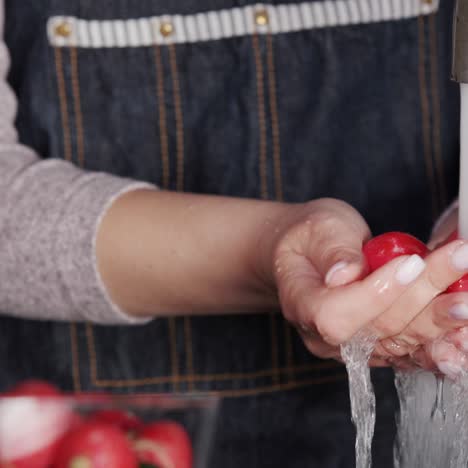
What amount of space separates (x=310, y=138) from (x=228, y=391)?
27cm

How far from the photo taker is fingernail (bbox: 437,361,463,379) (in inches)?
24.3

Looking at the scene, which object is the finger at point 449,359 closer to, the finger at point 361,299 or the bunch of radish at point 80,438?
the finger at point 361,299

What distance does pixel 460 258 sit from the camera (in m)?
0.59

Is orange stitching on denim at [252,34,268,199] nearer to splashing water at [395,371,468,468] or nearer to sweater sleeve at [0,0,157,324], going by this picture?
sweater sleeve at [0,0,157,324]

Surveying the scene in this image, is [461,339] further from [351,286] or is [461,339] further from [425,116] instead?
[425,116]

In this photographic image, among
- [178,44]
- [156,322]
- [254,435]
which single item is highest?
[178,44]

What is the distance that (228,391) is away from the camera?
3.08ft

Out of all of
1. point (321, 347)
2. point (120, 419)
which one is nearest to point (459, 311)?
point (321, 347)

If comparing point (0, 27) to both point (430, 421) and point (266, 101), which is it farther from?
point (430, 421)

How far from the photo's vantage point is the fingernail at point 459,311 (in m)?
0.60

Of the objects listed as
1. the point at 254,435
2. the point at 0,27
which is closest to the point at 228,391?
the point at 254,435

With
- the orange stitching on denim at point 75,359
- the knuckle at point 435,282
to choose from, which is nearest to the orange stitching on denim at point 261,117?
the orange stitching on denim at point 75,359

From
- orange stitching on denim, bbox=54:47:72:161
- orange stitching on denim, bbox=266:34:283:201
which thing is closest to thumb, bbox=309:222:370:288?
orange stitching on denim, bbox=266:34:283:201

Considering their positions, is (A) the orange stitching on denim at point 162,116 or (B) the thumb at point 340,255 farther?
(A) the orange stitching on denim at point 162,116
